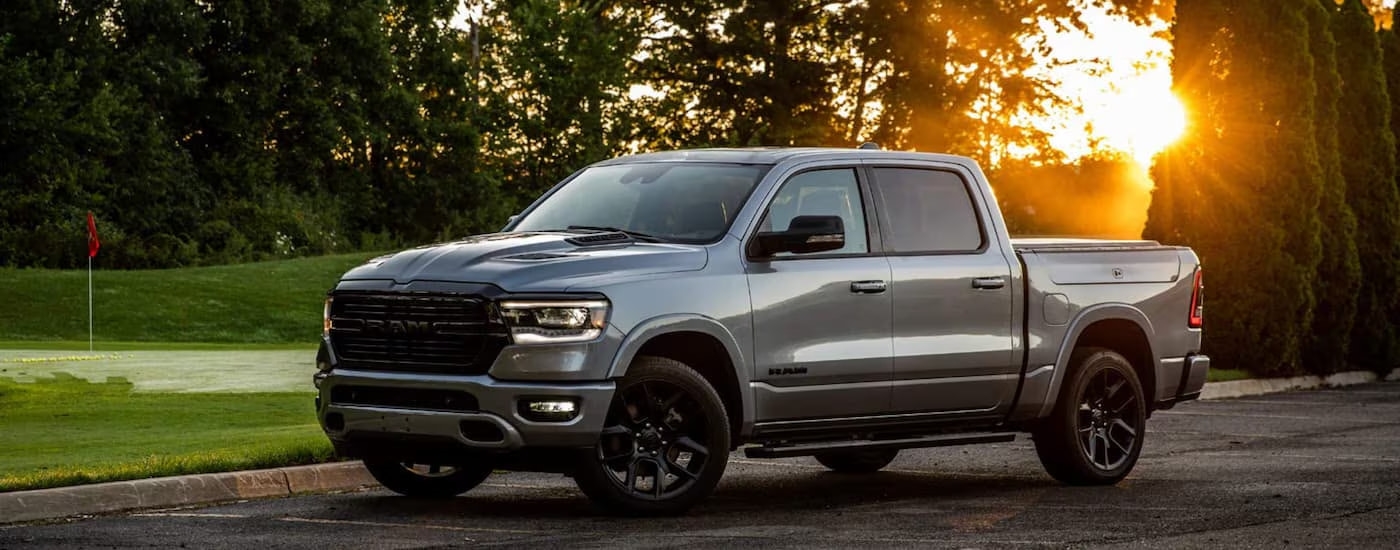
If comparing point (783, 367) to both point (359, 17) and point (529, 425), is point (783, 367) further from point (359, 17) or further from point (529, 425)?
point (359, 17)

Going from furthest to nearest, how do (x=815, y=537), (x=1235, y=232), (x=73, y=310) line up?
(x=73, y=310) < (x=1235, y=232) < (x=815, y=537)

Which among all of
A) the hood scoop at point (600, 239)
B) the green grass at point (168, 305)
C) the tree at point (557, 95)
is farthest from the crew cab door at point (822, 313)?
the tree at point (557, 95)

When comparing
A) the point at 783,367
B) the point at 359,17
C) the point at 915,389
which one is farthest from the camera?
the point at 359,17

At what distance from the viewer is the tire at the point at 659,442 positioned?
9.80 m

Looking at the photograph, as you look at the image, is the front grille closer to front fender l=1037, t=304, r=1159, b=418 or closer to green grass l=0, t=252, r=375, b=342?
front fender l=1037, t=304, r=1159, b=418

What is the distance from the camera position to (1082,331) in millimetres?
12266

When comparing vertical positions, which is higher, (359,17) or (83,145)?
(359,17)

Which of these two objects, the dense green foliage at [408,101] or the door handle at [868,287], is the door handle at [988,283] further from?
the dense green foliage at [408,101]

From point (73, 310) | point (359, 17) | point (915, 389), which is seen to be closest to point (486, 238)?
point (915, 389)

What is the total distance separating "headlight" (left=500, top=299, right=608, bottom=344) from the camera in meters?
9.51

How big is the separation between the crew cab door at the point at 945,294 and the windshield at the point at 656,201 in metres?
0.97

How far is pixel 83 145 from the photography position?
4619cm

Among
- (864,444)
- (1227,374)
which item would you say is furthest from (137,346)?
(864,444)

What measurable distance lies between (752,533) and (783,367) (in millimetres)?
1224
